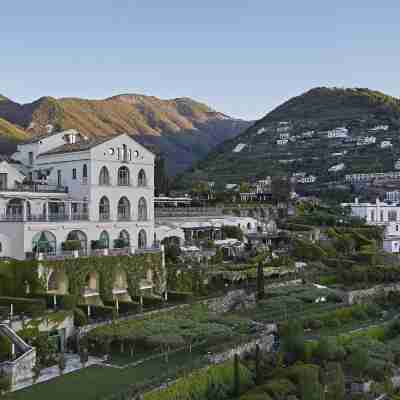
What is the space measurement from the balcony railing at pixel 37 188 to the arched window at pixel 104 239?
3.89 m

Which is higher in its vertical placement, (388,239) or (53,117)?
(53,117)

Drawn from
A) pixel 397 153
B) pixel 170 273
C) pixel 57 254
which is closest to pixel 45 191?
pixel 57 254

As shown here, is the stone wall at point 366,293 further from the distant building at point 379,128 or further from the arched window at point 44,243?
the distant building at point 379,128

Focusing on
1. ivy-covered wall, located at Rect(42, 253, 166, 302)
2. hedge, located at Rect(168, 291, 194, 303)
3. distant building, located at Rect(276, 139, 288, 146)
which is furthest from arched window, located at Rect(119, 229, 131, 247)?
distant building, located at Rect(276, 139, 288, 146)

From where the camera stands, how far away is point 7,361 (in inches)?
971

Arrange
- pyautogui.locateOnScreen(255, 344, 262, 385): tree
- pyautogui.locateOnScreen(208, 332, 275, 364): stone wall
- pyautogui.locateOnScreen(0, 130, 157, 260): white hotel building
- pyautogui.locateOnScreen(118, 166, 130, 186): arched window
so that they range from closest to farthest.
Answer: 1. pyautogui.locateOnScreen(255, 344, 262, 385): tree
2. pyautogui.locateOnScreen(208, 332, 275, 364): stone wall
3. pyautogui.locateOnScreen(0, 130, 157, 260): white hotel building
4. pyautogui.locateOnScreen(118, 166, 130, 186): arched window

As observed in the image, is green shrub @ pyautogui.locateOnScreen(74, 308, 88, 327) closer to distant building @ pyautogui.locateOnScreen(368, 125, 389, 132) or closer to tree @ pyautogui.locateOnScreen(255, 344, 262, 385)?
tree @ pyautogui.locateOnScreen(255, 344, 262, 385)

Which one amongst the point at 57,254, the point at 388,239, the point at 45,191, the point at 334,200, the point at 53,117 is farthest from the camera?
the point at 53,117

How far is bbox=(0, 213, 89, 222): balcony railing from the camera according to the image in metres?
36.6

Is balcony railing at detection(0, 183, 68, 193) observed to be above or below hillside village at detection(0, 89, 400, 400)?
above

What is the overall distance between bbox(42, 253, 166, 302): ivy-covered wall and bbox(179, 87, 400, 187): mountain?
60730 mm

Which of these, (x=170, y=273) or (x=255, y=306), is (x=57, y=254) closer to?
(x=170, y=273)

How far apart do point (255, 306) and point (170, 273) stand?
620cm

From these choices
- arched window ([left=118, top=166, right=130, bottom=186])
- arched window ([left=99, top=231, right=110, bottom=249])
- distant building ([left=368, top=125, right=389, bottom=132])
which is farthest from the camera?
distant building ([left=368, top=125, right=389, bottom=132])
